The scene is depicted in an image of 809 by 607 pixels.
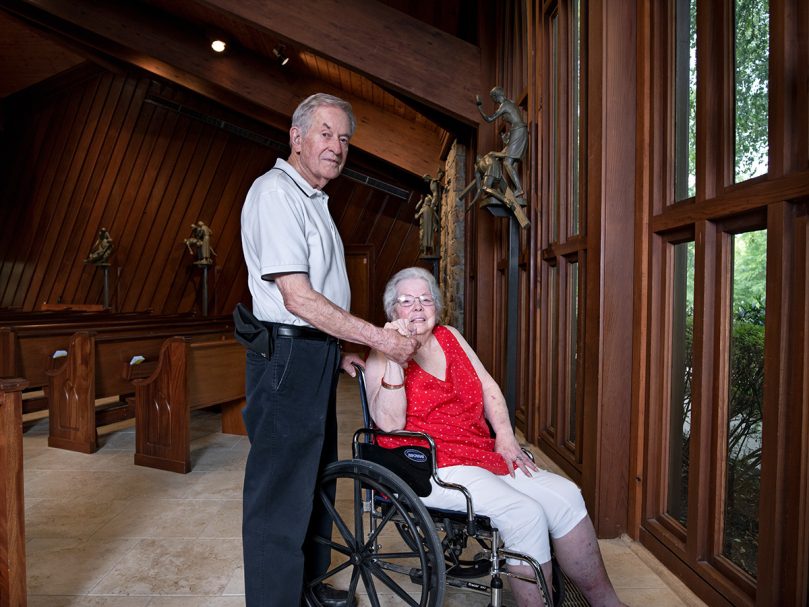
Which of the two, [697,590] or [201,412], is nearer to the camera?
[697,590]

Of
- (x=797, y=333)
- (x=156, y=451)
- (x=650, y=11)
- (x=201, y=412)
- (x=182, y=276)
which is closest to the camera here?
(x=797, y=333)

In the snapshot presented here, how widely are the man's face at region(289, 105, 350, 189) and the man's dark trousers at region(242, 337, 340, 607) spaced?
50 cm

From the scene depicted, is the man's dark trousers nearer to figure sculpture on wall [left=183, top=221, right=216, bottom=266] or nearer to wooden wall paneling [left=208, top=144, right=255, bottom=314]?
figure sculpture on wall [left=183, top=221, right=216, bottom=266]

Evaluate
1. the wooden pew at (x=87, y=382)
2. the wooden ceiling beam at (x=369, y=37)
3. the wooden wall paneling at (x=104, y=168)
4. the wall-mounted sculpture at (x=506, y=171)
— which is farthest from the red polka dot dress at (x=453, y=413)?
Result: the wooden wall paneling at (x=104, y=168)

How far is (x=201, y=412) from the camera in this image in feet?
17.9

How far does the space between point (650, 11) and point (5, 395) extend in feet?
8.33

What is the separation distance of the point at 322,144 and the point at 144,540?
6.35 ft

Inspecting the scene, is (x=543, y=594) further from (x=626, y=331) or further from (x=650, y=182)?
(x=650, y=182)

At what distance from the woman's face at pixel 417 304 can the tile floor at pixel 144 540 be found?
0.97 meters

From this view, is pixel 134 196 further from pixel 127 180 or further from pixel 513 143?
pixel 513 143

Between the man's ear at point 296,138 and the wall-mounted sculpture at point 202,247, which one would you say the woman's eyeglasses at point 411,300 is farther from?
the wall-mounted sculpture at point 202,247

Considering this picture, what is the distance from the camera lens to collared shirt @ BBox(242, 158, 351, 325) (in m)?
1.59

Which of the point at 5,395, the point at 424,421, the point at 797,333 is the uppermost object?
the point at 797,333

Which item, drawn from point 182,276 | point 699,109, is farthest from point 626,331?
point 182,276
